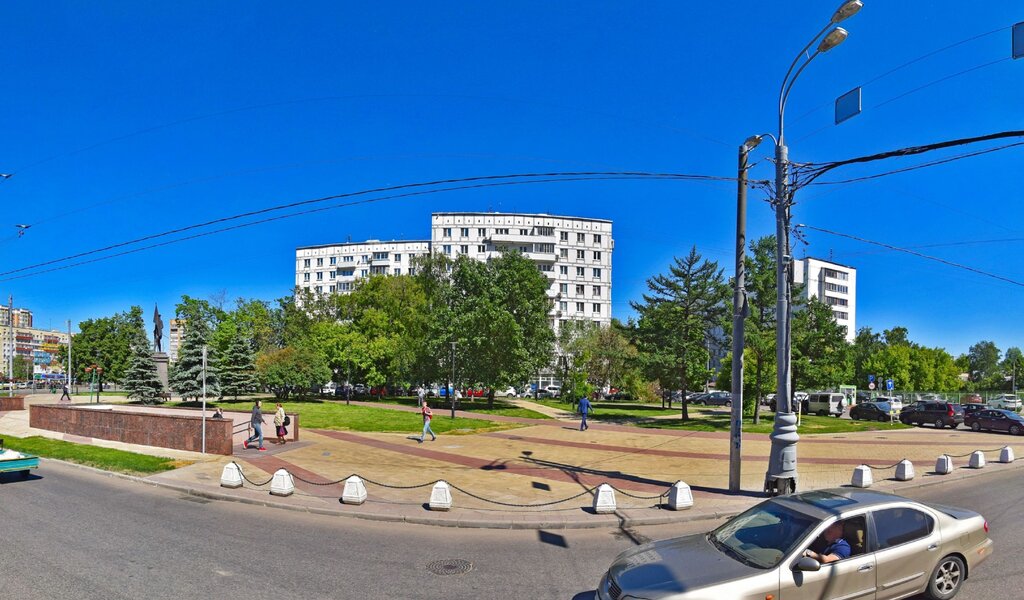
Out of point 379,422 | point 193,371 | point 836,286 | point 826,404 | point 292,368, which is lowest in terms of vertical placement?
point 826,404

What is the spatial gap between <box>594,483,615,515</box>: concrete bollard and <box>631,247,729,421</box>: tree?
2518 centimetres

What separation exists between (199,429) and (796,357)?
107ft

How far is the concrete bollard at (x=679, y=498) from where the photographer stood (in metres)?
11.2

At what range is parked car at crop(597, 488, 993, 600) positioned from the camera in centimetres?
522

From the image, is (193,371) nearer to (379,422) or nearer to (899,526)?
(379,422)

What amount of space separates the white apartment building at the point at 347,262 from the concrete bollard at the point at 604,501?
81.4 metres

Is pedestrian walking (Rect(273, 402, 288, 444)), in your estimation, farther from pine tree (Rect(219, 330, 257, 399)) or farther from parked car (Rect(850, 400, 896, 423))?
parked car (Rect(850, 400, 896, 423))

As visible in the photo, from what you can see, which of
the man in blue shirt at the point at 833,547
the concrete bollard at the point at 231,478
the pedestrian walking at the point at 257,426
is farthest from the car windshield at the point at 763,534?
the pedestrian walking at the point at 257,426

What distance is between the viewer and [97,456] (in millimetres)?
17750

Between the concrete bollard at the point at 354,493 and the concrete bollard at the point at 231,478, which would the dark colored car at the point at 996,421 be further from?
the concrete bollard at the point at 231,478

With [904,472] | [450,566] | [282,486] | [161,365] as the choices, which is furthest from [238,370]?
[904,472]

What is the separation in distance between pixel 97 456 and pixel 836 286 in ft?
380

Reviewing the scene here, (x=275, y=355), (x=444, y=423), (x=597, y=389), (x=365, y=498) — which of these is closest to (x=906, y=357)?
(x=597, y=389)

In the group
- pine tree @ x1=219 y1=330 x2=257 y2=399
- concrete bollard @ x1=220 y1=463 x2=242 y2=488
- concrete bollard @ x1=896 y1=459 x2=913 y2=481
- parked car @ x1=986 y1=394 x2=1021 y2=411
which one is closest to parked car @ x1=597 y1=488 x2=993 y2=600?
concrete bollard @ x1=896 y1=459 x2=913 y2=481
